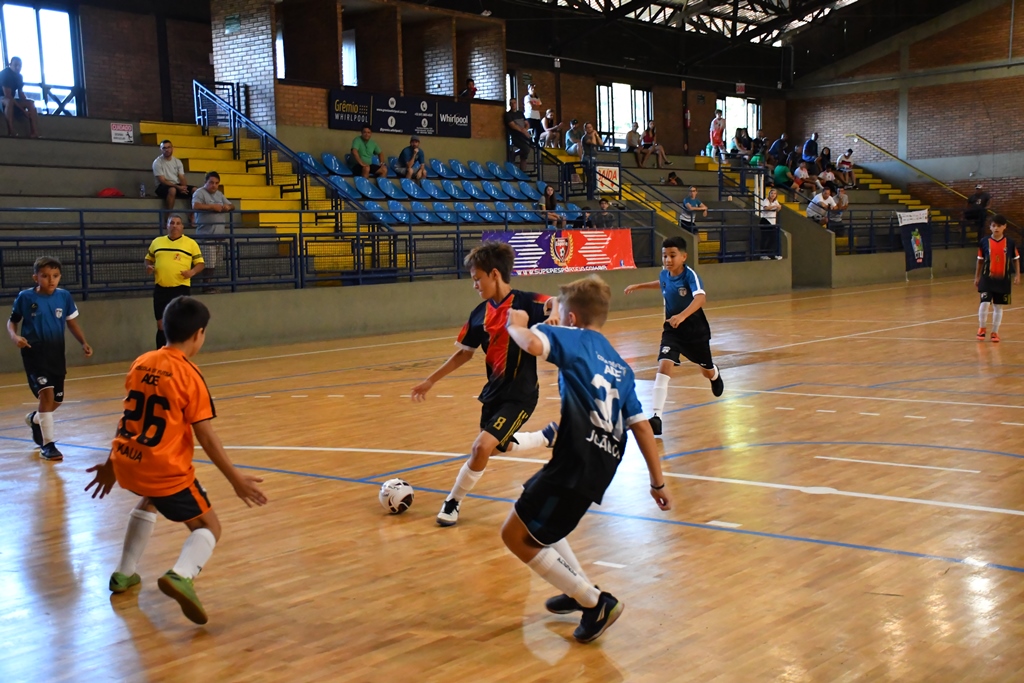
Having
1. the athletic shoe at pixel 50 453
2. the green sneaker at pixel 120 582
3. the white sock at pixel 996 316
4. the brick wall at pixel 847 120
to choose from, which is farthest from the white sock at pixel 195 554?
the brick wall at pixel 847 120

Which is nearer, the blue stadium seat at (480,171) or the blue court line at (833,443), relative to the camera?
the blue court line at (833,443)

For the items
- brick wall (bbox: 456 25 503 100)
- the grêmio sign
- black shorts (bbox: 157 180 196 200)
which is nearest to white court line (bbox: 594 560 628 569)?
black shorts (bbox: 157 180 196 200)

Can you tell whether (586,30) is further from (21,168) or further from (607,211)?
(21,168)

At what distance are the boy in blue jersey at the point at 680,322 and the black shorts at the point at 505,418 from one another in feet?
9.91

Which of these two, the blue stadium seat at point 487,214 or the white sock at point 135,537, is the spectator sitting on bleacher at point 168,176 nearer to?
the blue stadium seat at point 487,214

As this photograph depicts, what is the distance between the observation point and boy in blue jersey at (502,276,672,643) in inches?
151

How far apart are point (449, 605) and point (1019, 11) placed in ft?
122

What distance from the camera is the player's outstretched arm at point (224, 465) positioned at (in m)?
4.06

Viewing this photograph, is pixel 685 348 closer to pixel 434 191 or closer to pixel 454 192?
pixel 434 191

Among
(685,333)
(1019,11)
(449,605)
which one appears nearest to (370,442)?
(685,333)

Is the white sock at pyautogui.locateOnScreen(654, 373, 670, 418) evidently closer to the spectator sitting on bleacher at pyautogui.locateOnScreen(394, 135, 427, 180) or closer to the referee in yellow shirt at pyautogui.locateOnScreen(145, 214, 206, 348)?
the referee in yellow shirt at pyautogui.locateOnScreen(145, 214, 206, 348)

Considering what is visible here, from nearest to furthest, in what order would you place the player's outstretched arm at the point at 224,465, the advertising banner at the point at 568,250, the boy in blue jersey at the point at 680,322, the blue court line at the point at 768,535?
1. the player's outstretched arm at the point at 224,465
2. the blue court line at the point at 768,535
3. the boy in blue jersey at the point at 680,322
4. the advertising banner at the point at 568,250

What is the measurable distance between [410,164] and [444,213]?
2.18 meters

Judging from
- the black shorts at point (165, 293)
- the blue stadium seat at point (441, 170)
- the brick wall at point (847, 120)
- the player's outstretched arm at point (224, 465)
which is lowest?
the player's outstretched arm at point (224, 465)
